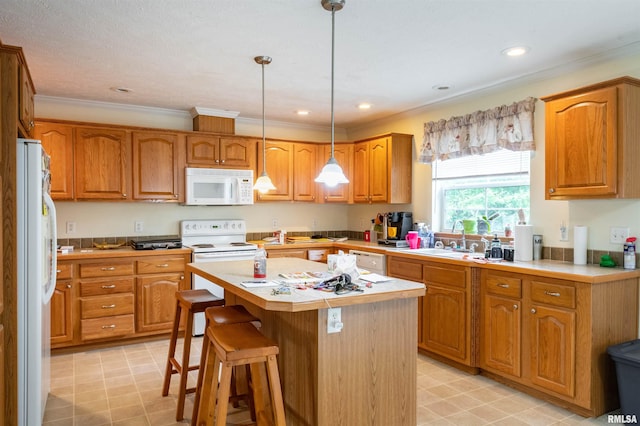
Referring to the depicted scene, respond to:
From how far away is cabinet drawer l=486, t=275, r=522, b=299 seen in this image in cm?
312

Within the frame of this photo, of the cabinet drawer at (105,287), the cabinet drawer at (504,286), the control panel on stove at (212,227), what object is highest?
the control panel on stove at (212,227)

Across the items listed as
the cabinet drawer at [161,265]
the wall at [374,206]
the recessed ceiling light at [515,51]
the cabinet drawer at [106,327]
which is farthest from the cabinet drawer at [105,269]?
the recessed ceiling light at [515,51]

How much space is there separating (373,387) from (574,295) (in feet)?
4.91

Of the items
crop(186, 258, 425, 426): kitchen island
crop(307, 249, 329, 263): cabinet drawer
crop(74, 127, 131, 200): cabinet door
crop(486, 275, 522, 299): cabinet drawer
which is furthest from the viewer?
crop(307, 249, 329, 263): cabinet drawer

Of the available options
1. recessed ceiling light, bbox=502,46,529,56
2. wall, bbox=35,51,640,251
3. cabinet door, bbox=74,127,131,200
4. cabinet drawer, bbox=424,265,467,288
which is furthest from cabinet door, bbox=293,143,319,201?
recessed ceiling light, bbox=502,46,529,56

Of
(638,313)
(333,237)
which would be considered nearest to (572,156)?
(638,313)

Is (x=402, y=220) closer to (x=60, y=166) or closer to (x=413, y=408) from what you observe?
(x=413, y=408)

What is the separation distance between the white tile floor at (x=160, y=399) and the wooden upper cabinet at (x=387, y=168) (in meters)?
1.83

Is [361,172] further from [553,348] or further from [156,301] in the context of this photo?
[553,348]

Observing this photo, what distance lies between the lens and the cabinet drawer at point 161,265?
13.9ft

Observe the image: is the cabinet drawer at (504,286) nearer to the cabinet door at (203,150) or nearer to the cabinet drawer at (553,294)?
the cabinet drawer at (553,294)

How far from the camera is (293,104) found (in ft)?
15.2

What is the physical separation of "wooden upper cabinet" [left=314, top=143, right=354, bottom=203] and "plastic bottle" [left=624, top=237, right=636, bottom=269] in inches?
117

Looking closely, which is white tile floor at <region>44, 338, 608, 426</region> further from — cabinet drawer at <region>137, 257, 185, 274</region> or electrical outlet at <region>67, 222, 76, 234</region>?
electrical outlet at <region>67, 222, 76, 234</region>
